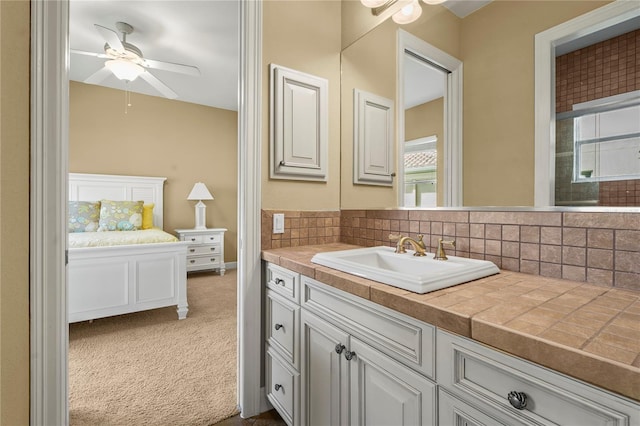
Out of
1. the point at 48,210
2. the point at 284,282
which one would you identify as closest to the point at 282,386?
the point at 284,282

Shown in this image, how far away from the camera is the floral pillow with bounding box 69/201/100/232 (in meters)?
3.46

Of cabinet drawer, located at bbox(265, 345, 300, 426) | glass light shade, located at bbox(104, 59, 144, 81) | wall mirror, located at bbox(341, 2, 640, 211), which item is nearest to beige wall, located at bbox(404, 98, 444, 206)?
wall mirror, located at bbox(341, 2, 640, 211)

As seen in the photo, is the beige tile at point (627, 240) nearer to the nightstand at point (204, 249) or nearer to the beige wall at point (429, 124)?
the beige wall at point (429, 124)

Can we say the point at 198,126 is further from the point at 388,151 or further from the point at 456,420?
the point at 456,420

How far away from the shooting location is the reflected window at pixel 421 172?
1.39 m

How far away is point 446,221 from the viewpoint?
1296mm

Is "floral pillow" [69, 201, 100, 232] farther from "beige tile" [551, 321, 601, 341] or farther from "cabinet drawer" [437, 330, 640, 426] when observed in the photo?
"beige tile" [551, 321, 601, 341]

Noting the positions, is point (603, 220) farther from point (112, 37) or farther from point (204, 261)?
point (204, 261)

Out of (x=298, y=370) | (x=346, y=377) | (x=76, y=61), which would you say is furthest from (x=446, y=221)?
(x=76, y=61)

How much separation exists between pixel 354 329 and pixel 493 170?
82 centimetres

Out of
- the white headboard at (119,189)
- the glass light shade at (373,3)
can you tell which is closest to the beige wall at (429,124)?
the glass light shade at (373,3)

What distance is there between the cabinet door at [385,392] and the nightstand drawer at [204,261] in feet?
12.7

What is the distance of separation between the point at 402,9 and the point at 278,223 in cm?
130

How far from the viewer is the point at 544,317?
62cm
